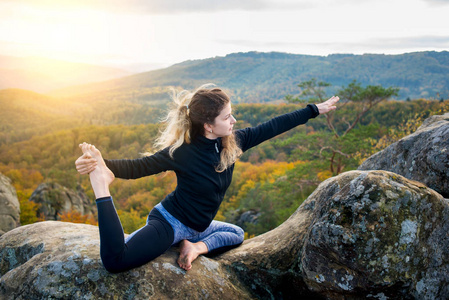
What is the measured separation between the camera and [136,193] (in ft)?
222

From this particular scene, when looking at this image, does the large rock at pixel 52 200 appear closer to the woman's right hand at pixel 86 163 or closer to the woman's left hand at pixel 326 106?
the woman's right hand at pixel 86 163

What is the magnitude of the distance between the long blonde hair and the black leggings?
966 mm

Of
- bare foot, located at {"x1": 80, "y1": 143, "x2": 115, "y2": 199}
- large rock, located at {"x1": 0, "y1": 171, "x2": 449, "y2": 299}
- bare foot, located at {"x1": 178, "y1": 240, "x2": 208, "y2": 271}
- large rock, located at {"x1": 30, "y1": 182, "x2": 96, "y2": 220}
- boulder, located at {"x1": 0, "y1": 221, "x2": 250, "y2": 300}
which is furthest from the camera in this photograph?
large rock, located at {"x1": 30, "y1": 182, "x2": 96, "y2": 220}

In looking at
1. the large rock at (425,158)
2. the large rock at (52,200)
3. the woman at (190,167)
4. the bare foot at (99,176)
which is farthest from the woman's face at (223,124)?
the large rock at (52,200)

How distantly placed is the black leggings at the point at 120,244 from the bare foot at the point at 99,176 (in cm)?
9

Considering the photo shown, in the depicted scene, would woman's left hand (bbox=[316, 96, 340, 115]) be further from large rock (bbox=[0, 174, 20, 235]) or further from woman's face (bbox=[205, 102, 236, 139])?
large rock (bbox=[0, 174, 20, 235])

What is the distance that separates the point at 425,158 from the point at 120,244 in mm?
3865

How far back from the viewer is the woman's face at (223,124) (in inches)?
151

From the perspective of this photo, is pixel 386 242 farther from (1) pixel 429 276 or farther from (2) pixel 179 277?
(2) pixel 179 277

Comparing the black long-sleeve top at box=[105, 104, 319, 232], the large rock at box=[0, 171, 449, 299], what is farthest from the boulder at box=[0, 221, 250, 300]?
the black long-sleeve top at box=[105, 104, 319, 232]

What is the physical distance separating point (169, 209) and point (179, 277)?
841mm

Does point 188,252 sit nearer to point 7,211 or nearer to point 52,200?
point 7,211

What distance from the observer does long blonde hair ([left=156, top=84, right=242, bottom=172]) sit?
3816 millimetres

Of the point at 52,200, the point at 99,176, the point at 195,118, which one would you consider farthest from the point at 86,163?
the point at 52,200
